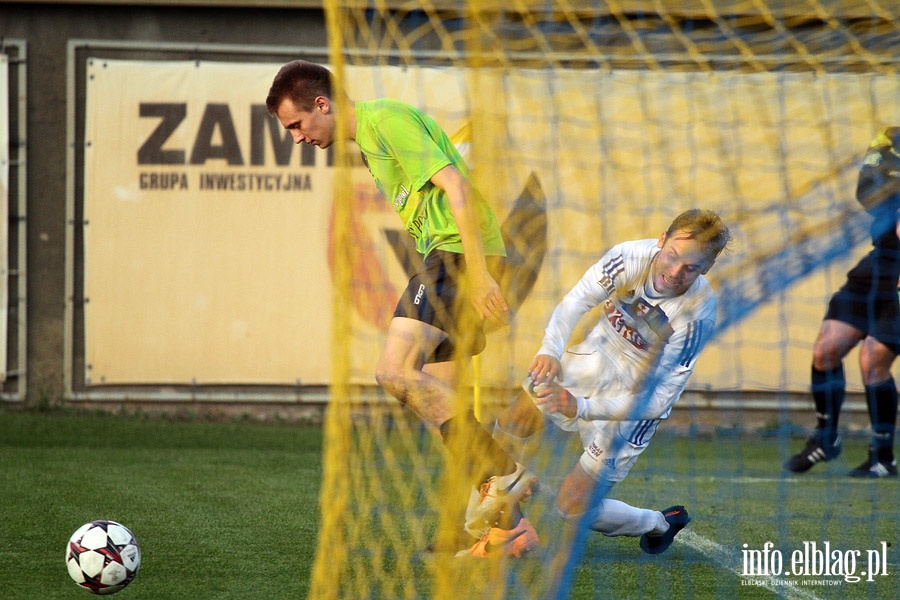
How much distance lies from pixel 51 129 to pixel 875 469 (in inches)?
257

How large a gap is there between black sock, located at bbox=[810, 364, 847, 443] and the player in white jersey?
2710mm

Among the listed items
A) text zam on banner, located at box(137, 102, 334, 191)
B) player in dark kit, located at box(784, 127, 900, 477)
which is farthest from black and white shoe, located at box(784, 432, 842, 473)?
text zam on banner, located at box(137, 102, 334, 191)

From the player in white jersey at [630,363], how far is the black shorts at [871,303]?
8.89 ft

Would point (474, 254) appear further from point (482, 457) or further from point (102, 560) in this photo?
point (102, 560)

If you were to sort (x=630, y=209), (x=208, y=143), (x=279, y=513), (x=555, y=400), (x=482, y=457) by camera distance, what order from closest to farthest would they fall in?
1. (x=482, y=457)
2. (x=555, y=400)
3. (x=279, y=513)
4. (x=630, y=209)
5. (x=208, y=143)

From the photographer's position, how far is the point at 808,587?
4.32 m

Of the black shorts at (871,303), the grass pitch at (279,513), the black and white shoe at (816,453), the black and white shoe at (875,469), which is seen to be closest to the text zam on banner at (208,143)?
the grass pitch at (279,513)

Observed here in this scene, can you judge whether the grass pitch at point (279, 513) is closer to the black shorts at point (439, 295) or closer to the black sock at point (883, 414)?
the black sock at point (883, 414)

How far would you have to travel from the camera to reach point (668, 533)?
4621mm

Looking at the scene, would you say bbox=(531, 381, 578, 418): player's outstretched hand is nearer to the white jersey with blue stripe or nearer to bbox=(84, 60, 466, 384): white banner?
the white jersey with blue stripe

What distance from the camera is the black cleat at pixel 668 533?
15.1 ft

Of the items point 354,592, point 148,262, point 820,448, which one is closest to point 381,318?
point 148,262

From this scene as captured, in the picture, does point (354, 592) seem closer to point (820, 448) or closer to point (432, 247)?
point (432, 247)

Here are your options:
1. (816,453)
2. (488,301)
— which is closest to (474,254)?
(488,301)
